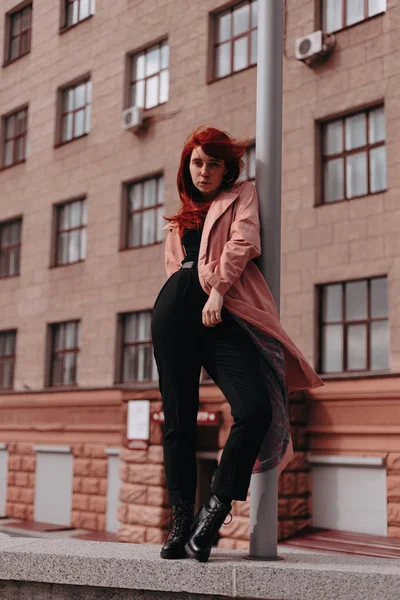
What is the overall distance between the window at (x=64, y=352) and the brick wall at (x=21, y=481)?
184cm

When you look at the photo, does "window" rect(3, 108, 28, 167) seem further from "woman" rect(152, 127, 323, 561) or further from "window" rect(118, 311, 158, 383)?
"woman" rect(152, 127, 323, 561)

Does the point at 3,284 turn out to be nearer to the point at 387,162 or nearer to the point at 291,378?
the point at 387,162

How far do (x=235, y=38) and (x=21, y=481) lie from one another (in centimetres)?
1119

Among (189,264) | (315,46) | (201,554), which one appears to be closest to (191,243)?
(189,264)

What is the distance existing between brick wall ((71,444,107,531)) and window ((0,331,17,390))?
3.63 meters

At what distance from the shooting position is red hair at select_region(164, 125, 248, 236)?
12.8ft

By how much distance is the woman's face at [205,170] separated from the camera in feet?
12.9

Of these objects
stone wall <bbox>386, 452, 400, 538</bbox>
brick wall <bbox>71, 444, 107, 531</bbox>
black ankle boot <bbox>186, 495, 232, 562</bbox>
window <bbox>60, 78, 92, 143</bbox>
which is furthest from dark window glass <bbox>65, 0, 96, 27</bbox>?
black ankle boot <bbox>186, 495, 232, 562</bbox>

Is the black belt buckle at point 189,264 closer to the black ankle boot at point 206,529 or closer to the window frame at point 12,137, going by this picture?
the black ankle boot at point 206,529

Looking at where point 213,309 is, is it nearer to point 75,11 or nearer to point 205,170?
point 205,170

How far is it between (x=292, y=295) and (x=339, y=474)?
125 inches

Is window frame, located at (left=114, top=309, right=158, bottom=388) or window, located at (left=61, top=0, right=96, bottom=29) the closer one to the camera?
window frame, located at (left=114, top=309, right=158, bottom=388)

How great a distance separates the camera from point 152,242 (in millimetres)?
17844

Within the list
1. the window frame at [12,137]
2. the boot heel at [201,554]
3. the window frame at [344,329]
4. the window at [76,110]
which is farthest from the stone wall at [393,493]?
the window frame at [12,137]
